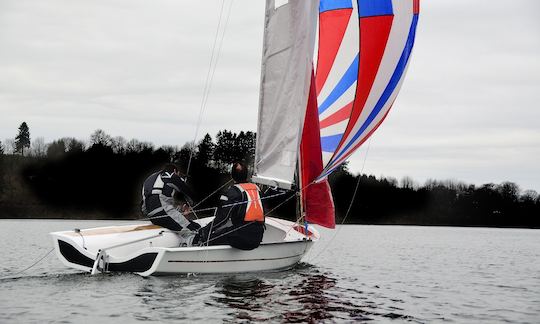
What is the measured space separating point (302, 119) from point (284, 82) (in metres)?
0.71

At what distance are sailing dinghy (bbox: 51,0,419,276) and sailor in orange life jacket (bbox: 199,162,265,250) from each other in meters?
0.27

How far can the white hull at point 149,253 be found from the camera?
10.0 meters

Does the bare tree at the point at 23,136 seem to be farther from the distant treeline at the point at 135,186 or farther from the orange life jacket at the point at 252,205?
the orange life jacket at the point at 252,205

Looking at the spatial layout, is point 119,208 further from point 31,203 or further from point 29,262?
point 29,262

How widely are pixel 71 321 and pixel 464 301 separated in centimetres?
630

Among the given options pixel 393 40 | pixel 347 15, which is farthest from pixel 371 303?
pixel 347 15

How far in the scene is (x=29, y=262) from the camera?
14.9 metres

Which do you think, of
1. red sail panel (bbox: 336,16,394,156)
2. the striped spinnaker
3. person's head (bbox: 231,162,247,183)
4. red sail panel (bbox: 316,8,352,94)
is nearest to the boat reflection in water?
person's head (bbox: 231,162,247,183)

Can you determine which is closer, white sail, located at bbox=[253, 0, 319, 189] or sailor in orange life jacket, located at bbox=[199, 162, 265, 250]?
sailor in orange life jacket, located at bbox=[199, 162, 265, 250]

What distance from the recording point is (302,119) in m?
11.1

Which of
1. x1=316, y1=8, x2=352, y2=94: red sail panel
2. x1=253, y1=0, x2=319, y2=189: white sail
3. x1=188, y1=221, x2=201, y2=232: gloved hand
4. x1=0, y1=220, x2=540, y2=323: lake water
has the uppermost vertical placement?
x1=316, y1=8, x2=352, y2=94: red sail panel

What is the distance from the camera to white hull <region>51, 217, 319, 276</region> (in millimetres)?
10008

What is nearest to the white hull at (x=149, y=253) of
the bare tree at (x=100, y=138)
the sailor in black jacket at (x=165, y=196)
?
the sailor in black jacket at (x=165, y=196)

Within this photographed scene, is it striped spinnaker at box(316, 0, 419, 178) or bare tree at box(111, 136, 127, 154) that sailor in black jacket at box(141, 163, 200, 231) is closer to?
striped spinnaker at box(316, 0, 419, 178)
